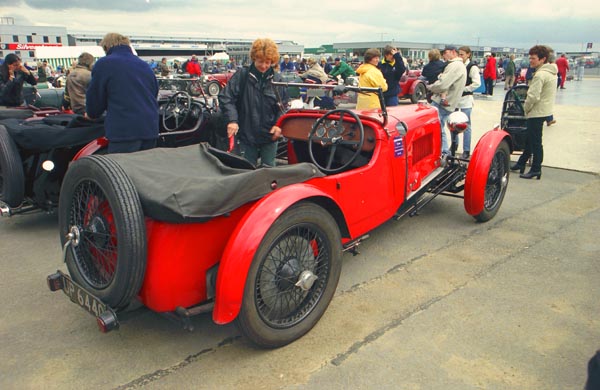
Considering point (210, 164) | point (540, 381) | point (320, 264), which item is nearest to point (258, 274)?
point (320, 264)

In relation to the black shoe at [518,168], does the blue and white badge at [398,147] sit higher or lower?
higher

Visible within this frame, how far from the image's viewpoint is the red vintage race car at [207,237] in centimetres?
218

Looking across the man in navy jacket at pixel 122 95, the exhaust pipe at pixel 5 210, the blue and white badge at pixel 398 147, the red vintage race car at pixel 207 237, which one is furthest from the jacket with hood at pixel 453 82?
the exhaust pipe at pixel 5 210

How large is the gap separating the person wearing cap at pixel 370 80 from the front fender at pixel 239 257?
390cm

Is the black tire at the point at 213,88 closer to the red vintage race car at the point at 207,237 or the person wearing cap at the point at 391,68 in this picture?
the person wearing cap at the point at 391,68

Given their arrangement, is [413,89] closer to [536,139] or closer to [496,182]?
[536,139]

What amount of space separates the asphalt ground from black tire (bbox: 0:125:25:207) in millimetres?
491

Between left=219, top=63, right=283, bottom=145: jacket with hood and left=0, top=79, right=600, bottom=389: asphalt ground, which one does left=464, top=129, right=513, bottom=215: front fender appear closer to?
left=0, top=79, right=600, bottom=389: asphalt ground

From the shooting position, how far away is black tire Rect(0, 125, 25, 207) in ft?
13.3

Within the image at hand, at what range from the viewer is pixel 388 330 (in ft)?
9.04

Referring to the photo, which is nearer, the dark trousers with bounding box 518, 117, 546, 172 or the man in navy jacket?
the man in navy jacket

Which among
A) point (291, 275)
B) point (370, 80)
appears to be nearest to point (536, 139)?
point (370, 80)

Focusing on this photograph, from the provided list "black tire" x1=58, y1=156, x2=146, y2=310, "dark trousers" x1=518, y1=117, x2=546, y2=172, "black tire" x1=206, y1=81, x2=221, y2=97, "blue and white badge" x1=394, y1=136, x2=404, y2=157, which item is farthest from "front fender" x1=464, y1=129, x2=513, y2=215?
"black tire" x1=206, y1=81, x2=221, y2=97

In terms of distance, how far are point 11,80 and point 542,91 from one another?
305 inches
